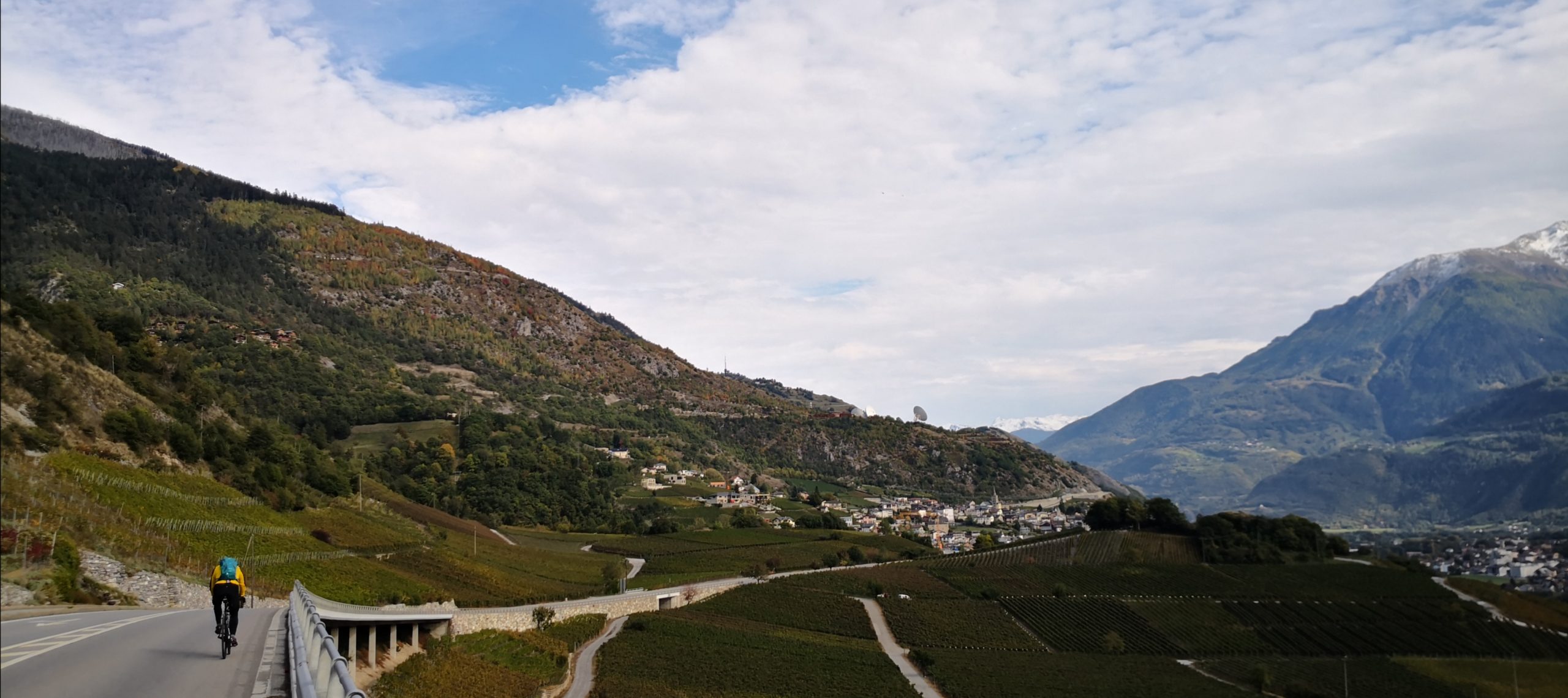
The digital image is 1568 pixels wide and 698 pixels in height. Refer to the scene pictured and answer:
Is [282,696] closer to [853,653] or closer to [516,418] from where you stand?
[853,653]

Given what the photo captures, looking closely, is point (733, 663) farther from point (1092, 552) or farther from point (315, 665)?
point (1092, 552)

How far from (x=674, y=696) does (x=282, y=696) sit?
118ft

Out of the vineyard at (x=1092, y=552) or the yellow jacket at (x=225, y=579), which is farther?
the vineyard at (x=1092, y=552)

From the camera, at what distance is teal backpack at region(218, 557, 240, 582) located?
14414 millimetres

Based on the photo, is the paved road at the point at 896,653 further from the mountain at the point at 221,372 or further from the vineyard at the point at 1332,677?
the mountain at the point at 221,372

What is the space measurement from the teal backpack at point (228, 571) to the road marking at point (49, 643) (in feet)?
5.87

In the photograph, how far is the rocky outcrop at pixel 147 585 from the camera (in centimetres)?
2223

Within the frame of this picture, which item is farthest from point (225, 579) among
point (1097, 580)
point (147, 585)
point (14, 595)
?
point (1097, 580)

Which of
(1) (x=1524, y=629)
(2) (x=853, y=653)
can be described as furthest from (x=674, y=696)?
(1) (x=1524, y=629)

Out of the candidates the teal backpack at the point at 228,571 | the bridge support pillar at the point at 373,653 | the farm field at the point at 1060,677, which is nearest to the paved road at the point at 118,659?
the teal backpack at the point at 228,571

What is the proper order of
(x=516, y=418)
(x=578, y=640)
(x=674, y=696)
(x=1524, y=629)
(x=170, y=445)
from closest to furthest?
(x=674, y=696) → (x=170, y=445) → (x=578, y=640) → (x=1524, y=629) → (x=516, y=418)

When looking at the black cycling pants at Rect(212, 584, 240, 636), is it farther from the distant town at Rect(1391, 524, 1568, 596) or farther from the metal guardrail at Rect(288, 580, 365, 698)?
the distant town at Rect(1391, 524, 1568, 596)

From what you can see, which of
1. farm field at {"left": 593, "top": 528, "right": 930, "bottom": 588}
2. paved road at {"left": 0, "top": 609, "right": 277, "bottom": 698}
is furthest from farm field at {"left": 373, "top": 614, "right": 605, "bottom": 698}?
farm field at {"left": 593, "top": 528, "right": 930, "bottom": 588}

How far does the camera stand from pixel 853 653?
210 ft
